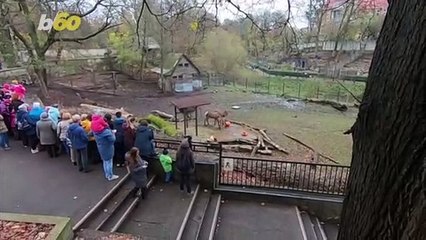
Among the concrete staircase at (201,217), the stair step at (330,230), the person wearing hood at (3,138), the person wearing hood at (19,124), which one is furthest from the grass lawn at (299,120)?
the person wearing hood at (3,138)

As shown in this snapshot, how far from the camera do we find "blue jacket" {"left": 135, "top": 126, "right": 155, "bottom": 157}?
246 inches

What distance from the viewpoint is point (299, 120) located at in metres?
20.1

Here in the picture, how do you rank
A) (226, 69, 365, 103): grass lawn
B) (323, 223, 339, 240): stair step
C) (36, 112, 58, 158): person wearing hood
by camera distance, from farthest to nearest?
(226, 69, 365, 103): grass lawn → (36, 112, 58, 158): person wearing hood → (323, 223, 339, 240): stair step

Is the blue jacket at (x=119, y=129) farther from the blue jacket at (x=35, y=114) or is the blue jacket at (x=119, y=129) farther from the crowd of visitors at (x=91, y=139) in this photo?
the blue jacket at (x=35, y=114)

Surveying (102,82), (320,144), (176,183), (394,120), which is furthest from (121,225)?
(102,82)

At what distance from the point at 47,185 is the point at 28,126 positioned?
1857 millimetres

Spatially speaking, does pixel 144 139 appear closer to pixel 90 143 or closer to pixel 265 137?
pixel 90 143

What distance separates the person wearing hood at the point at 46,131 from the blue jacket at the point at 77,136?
78cm

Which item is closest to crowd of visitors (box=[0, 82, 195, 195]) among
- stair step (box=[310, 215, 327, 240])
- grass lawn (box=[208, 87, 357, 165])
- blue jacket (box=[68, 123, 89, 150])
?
blue jacket (box=[68, 123, 89, 150])

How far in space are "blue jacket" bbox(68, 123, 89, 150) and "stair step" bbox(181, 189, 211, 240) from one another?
7.50ft

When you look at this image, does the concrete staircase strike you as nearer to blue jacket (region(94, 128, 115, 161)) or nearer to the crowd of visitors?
the crowd of visitors

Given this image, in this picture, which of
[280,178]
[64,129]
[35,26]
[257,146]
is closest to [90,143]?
[64,129]

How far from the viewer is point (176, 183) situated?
6.59 metres

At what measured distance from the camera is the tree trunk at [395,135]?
0.82 metres
